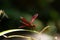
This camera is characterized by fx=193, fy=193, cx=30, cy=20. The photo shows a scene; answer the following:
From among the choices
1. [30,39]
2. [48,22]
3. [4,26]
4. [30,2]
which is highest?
[30,2]

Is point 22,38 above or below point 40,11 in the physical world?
below

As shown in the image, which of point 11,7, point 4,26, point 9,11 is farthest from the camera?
point 11,7

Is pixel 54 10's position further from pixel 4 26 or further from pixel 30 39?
Result: pixel 30 39

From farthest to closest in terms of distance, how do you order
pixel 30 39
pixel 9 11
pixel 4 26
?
1. pixel 9 11
2. pixel 4 26
3. pixel 30 39

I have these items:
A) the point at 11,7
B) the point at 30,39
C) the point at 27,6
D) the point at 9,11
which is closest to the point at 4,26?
the point at 30,39

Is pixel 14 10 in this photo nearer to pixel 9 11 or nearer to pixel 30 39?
pixel 9 11

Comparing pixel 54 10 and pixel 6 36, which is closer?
pixel 6 36

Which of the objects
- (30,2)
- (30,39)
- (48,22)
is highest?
(30,2)

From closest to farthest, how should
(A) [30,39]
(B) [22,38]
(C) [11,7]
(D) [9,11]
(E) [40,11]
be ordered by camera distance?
(A) [30,39] < (B) [22,38] < (D) [9,11] < (C) [11,7] < (E) [40,11]

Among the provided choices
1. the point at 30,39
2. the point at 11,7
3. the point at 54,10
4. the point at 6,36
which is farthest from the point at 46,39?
the point at 54,10
